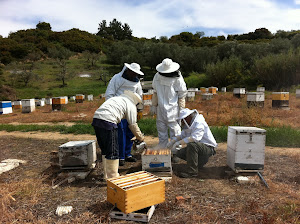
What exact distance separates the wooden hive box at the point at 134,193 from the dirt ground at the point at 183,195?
190mm

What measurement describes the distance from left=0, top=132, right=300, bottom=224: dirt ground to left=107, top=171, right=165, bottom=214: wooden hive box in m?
0.19

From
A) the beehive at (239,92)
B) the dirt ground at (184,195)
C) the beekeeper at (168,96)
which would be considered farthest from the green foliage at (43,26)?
the beekeeper at (168,96)

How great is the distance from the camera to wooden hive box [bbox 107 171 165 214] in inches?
113

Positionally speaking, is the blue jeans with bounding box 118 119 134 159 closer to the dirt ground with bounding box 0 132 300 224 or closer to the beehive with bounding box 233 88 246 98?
the dirt ground with bounding box 0 132 300 224

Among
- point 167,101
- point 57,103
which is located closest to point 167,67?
point 167,101

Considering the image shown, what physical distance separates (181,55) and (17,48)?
26748 millimetres

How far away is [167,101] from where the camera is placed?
5.27 metres

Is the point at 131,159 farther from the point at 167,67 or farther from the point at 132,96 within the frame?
the point at 167,67

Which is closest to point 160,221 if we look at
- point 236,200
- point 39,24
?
point 236,200

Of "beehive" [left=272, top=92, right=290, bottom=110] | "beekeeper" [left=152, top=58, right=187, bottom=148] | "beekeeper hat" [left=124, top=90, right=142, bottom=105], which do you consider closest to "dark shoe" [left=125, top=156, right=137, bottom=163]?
"beekeeper" [left=152, top=58, right=187, bottom=148]

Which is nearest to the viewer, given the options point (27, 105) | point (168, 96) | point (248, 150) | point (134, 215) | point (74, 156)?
point (134, 215)

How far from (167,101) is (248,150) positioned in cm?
193

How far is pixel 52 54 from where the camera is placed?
138 feet

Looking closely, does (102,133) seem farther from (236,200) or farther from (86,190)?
(236,200)
